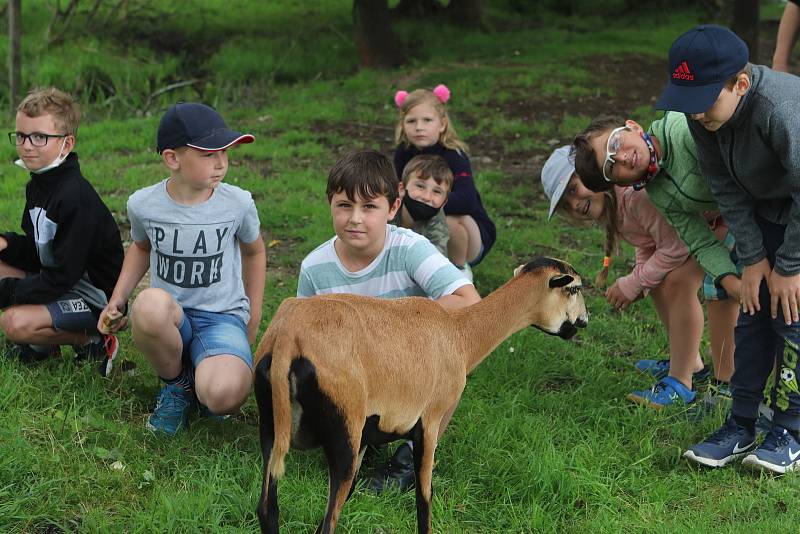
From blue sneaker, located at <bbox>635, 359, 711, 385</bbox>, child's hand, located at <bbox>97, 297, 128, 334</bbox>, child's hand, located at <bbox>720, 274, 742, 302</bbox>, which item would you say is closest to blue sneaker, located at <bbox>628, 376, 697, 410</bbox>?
blue sneaker, located at <bbox>635, 359, 711, 385</bbox>

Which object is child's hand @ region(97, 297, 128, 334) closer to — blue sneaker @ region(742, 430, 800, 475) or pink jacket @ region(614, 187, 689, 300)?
pink jacket @ region(614, 187, 689, 300)

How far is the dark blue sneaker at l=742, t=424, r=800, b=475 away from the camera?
402cm

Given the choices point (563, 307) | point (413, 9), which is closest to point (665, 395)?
point (563, 307)

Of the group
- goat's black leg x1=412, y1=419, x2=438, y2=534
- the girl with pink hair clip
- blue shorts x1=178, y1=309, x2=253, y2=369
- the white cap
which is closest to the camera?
goat's black leg x1=412, y1=419, x2=438, y2=534

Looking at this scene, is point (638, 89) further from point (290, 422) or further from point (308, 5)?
point (290, 422)

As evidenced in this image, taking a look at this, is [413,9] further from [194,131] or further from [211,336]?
[211,336]

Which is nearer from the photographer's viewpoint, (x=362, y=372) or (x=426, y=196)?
(x=362, y=372)

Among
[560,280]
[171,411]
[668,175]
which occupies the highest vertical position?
[668,175]

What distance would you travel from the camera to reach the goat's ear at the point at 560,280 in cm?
364

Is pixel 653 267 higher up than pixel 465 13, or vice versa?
pixel 653 267

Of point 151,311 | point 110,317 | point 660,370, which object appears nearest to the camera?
point 151,311

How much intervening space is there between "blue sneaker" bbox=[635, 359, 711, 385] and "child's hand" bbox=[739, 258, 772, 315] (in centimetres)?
112

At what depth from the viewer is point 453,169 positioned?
235 inches

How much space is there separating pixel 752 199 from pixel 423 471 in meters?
2.08
